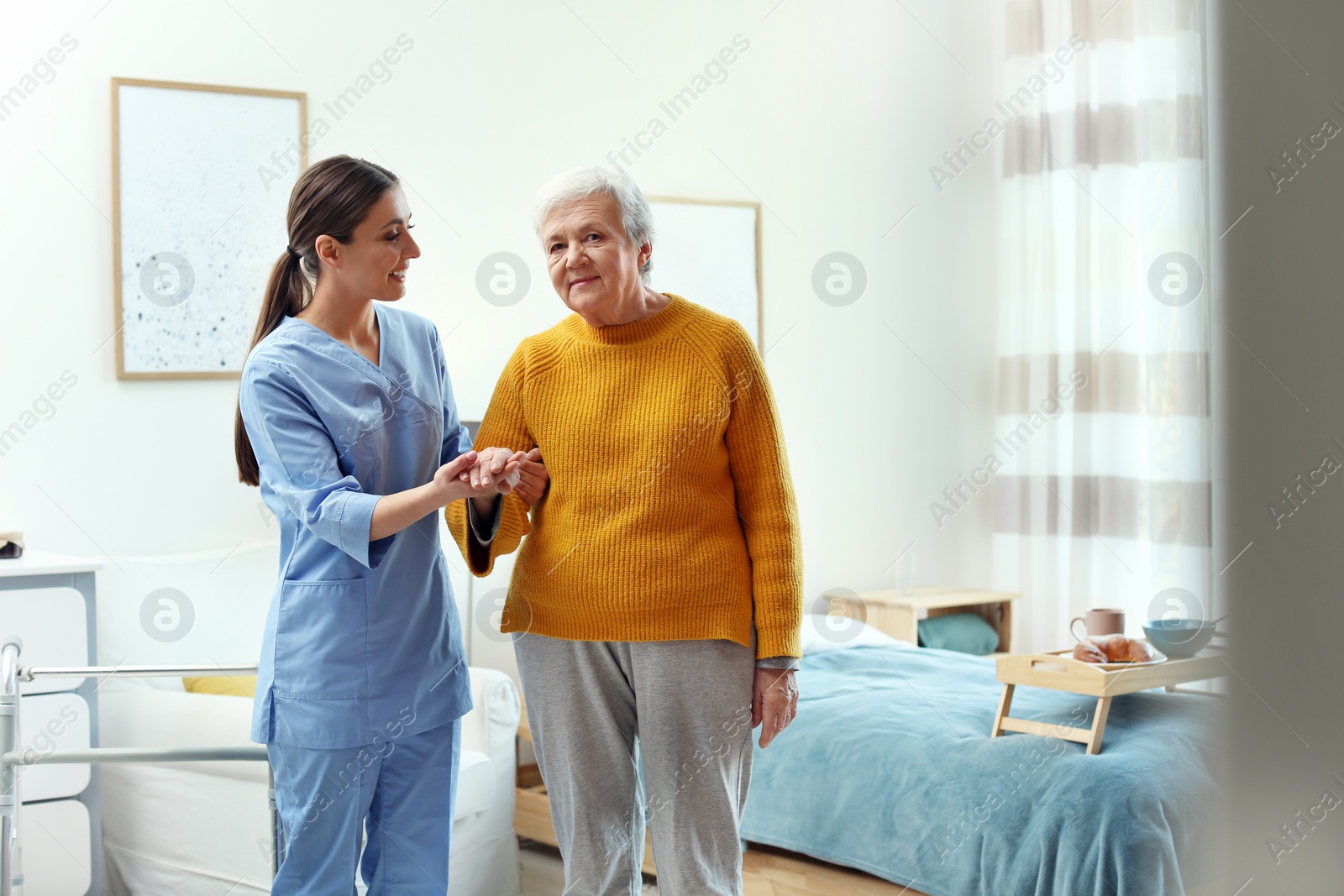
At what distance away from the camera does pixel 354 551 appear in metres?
1.29

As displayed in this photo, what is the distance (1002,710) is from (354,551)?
146cm

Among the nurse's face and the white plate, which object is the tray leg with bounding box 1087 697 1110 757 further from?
the nurse's face

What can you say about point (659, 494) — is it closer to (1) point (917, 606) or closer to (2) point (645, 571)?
(2) point (645, 571)

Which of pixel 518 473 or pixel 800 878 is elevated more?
pixel 518 473

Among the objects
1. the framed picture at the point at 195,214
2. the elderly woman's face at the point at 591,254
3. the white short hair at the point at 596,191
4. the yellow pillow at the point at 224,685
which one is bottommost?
the yellow pillow at the point at 224,685

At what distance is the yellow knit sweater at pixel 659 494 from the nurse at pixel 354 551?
0.08 metres

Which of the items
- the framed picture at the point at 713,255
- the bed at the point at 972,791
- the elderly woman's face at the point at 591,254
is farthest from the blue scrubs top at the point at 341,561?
the framed picture at the point at 713,255

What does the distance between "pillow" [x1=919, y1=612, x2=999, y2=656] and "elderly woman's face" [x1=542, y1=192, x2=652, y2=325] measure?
2.63m

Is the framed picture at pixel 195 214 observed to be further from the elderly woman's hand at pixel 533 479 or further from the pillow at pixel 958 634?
the pillow at pixel 958 634

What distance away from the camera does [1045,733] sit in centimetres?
215

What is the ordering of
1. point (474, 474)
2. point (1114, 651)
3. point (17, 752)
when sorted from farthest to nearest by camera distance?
1. point (1114, 651)
2. point (17, 752)
3. point (474, 474)

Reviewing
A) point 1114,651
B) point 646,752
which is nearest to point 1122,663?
point 1114,651

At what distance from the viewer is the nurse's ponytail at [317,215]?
1.38 metres

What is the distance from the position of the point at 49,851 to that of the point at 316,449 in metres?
1.55
